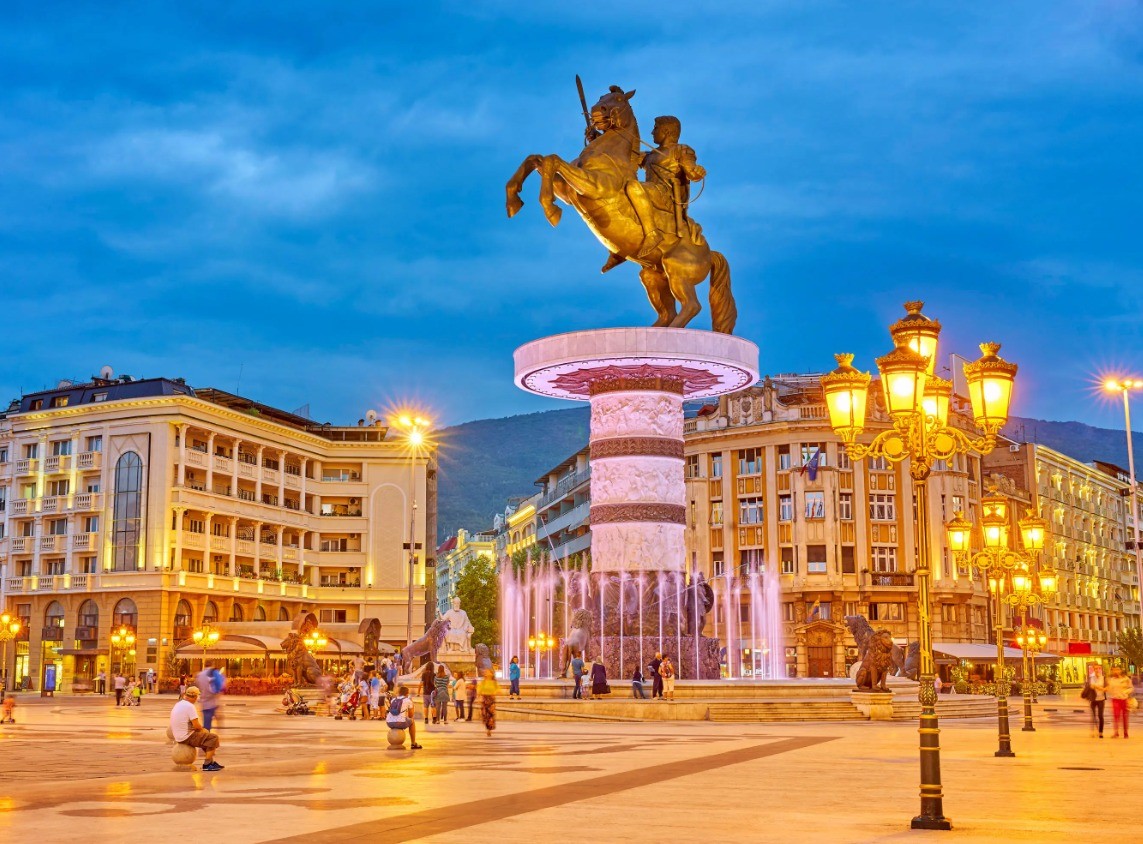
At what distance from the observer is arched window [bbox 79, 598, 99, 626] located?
2884 inches

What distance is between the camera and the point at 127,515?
73.9 m

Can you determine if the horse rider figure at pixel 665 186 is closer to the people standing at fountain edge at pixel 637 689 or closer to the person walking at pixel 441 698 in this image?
the people standing at fountain edge at pixel 637 689

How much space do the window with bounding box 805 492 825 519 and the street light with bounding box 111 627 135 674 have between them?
116 feet

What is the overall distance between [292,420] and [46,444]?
1626cm

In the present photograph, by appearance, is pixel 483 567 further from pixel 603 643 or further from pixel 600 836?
pixel 600 836

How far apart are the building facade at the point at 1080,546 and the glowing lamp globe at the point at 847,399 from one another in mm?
75321

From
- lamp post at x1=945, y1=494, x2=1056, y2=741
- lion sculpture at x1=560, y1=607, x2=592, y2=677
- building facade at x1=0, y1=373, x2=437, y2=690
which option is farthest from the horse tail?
building facade at x1=0, y1=373, x2=437, y2=690

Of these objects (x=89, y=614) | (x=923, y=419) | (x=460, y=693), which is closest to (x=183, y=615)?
(x=89, y=614)

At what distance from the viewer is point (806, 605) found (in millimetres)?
75000

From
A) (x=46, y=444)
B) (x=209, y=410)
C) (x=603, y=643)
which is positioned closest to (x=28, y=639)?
(x=46, y=444)

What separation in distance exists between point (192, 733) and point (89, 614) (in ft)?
190

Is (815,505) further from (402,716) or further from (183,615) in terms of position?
(402,716)

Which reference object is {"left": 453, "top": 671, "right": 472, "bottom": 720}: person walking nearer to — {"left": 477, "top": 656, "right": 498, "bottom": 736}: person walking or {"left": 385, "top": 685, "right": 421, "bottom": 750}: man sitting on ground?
{"left": 477, "top": 656, "right": 498, "bottom": 736}: person walking

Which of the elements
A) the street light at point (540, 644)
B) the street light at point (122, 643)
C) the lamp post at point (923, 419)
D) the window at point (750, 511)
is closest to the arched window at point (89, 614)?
the street light at point (122, 643)
